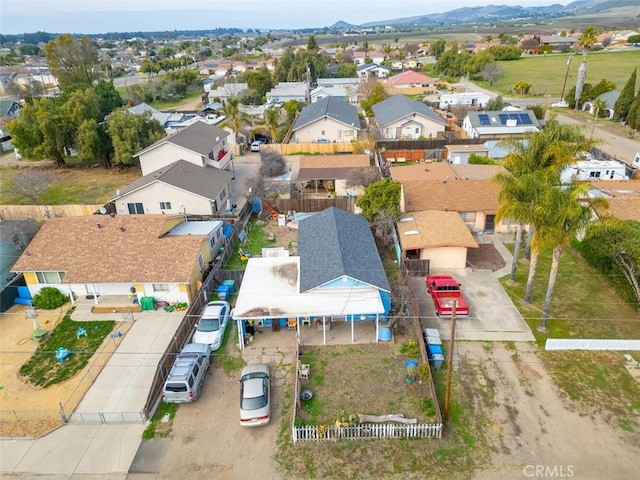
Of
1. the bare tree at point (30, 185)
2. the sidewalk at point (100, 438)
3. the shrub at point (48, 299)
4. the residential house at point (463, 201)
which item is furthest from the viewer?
the bare tree at point (30, 185)

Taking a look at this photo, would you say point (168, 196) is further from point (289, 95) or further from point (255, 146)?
point (289, 95)

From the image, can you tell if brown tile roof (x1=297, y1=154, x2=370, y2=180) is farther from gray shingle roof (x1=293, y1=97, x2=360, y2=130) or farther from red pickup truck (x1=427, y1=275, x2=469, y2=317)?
red pickup truck (x1=427, y1=275, x2=469, y2=317)

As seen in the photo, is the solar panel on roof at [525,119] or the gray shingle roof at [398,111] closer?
the solar panel on roof at [525,119]

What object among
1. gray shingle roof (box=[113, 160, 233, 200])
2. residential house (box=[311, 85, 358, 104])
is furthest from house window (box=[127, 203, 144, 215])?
residential house (box=[311, 85, 358, 104])

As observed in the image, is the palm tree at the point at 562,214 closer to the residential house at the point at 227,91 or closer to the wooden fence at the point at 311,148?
the wooden fence at the point at 311,148

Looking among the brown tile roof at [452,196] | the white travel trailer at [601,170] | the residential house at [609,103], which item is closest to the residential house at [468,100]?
the residential house at [609,103]

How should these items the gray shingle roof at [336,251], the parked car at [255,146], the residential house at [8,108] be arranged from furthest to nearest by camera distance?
the residential house at [8,108] < the parked car at [255,146] < the gray shingle roof at [336,251]
